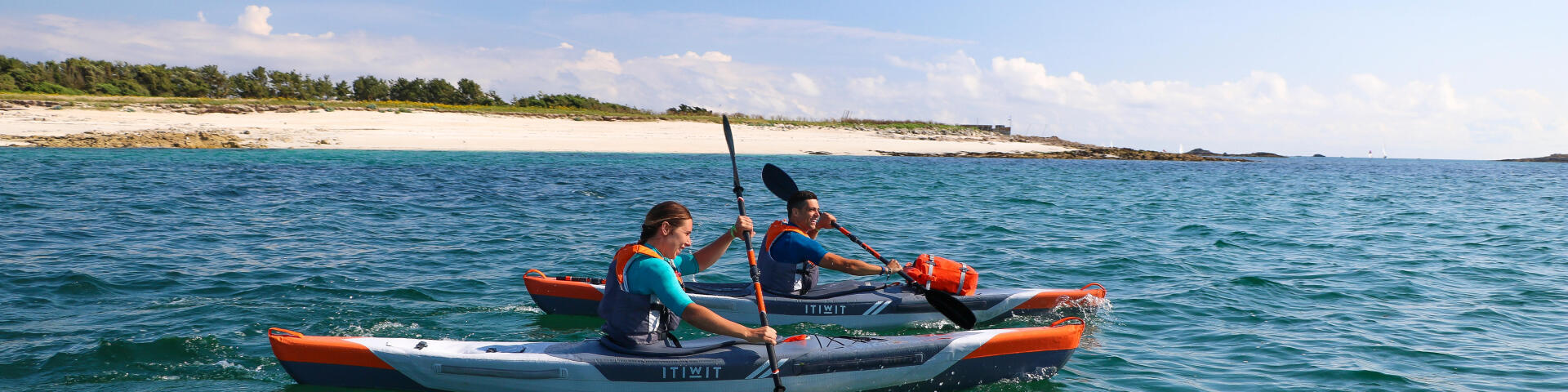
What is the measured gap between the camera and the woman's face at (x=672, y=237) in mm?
4762

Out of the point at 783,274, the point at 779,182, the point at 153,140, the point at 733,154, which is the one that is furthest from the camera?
the point at 153,140

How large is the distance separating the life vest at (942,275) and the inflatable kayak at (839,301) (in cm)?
41

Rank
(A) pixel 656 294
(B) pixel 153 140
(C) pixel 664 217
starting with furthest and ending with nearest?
(B) pixel 153 140 → (A) pixel 656 294 → (C) pixel 664 217

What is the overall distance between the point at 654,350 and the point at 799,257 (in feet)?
7.26

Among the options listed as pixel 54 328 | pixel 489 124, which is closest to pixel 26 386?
pixel 54 328

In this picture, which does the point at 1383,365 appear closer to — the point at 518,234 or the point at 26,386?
the point at 26,386

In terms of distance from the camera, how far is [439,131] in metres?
36.9

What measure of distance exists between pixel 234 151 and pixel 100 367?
27.0m

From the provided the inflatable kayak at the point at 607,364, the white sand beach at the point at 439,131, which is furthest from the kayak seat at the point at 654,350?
the white sand beach at the point at 439,131

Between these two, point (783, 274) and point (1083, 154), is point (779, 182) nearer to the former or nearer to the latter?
point (783, 274)

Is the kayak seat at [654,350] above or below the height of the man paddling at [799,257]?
below

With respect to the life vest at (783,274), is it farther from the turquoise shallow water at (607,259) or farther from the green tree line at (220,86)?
the green tree line at (220,86)

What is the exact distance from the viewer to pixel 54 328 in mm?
6887

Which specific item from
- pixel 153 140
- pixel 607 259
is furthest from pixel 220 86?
pixel 607 259
